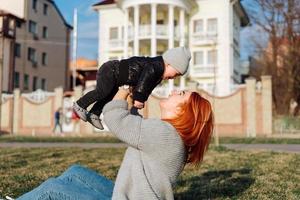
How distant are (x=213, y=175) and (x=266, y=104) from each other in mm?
23089

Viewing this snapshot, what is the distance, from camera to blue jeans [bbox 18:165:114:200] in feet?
11.2

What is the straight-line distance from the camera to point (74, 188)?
3600mm

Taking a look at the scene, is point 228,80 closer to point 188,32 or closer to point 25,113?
point 188,32

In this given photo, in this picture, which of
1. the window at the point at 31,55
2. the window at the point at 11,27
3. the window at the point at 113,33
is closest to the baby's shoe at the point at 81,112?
the window at the point at 113,33

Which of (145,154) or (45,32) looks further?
(45,32)

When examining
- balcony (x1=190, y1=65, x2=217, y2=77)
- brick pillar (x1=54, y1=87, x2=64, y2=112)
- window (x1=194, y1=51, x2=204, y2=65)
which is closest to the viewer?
brick pillar (x1=54, y1=87, x2=64, y2=112)

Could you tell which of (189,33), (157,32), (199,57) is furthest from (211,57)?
(157,32)

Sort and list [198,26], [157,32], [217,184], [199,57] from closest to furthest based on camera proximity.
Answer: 1. [217,184]
2. [157,32]
3. [199,57]
4. [198,26]

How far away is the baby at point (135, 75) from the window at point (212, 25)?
133 ft

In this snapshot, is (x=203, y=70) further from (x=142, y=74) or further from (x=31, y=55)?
(x=142, y=74)

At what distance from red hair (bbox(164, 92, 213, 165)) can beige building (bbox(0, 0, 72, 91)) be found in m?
46.0

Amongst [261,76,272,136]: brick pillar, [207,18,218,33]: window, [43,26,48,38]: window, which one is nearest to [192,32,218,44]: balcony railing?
[207,18,218,33]: window

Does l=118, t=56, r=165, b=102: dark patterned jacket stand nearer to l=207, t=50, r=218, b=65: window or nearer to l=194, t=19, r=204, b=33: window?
l=207, t=50, r=218, b=65: window

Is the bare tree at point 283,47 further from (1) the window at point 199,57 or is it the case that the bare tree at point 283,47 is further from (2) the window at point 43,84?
(2) the window at point 43,84
